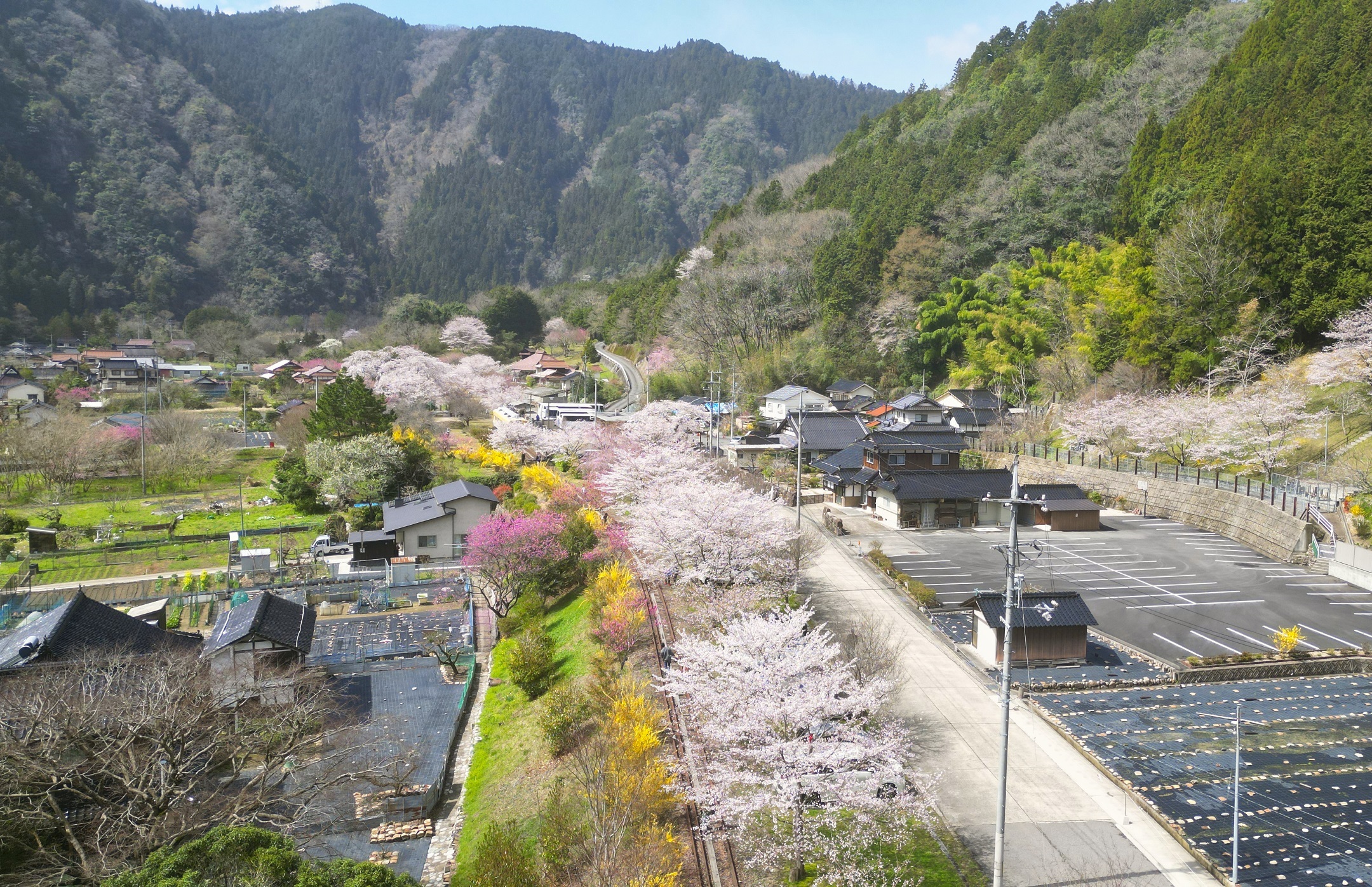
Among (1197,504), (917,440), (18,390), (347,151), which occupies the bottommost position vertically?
(1197,504)

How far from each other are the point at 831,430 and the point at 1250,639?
78.2ft

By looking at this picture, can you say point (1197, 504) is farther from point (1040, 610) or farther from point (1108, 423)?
point (1040, 610)

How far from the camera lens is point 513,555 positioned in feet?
84.9

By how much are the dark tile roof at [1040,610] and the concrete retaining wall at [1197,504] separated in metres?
12.3

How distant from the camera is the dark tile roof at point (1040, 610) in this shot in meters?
18.3

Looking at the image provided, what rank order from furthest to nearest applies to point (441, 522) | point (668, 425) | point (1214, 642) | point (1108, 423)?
point (668, 425)
point (1108, 423)
point (441, 522)
point (1214, 642)

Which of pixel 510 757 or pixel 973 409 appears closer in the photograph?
pixel 510 757

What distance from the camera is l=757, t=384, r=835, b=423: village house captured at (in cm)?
5216

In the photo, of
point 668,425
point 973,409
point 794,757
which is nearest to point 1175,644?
point 794,757

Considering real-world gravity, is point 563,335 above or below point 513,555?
above

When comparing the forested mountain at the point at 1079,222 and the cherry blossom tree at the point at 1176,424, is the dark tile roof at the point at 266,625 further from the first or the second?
the forested mountain at the point at 1079,222

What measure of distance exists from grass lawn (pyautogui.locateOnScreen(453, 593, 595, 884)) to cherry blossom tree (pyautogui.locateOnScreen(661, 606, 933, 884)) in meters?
4.19

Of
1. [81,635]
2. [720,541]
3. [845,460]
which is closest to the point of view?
[81,635]

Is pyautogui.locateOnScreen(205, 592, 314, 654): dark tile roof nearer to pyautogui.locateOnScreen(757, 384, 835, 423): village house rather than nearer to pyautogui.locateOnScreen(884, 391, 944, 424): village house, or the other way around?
pyautogui.locateOnScreen(884, 391, 944, 424): village house
